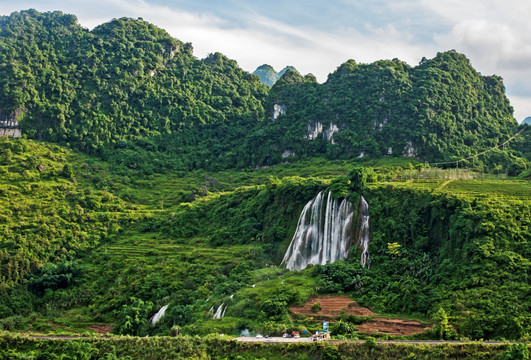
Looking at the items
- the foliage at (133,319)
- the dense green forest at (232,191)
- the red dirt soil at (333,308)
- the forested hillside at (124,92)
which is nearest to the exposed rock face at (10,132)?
the forested hillside at (124,92)

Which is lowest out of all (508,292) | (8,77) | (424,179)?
(508,292)

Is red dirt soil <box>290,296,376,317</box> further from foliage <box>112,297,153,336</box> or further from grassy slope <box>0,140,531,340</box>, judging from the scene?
foliage <box>112,297,153,336</box>

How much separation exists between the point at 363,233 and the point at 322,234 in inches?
149

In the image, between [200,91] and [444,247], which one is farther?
[200,91]

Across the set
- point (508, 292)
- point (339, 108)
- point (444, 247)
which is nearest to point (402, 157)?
point (339, 108)

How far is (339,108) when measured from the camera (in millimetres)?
92688

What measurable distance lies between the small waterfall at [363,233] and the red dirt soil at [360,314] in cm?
606

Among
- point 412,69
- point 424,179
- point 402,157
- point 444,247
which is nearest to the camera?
point 444,247

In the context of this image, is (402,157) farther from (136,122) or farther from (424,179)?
(136,122)

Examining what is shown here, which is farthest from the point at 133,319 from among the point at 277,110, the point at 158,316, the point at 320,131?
the point at 277,110

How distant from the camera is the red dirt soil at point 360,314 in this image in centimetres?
3628

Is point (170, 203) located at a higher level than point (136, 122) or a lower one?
lower

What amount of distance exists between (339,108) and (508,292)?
5907 centimetres

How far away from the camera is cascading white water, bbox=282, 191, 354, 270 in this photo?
50.1 meters
